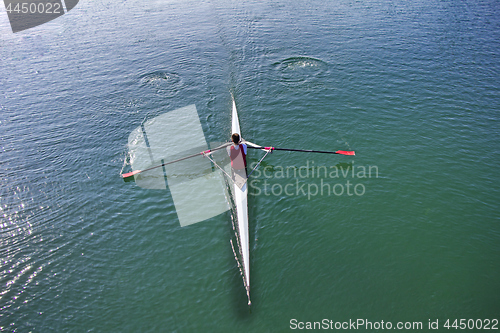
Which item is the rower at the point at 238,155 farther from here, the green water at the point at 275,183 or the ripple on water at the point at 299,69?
the ripple on water at the point at 299,69

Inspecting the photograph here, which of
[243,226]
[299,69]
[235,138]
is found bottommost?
[243,226]

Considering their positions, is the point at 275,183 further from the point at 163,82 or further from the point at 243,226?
the point at 163,82

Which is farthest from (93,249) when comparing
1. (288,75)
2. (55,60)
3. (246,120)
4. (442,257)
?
(55,60)

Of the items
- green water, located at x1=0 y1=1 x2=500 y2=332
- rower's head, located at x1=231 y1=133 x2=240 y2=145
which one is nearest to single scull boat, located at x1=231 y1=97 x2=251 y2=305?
green water, located at x1=0 y1=1 x2=500 y2=332

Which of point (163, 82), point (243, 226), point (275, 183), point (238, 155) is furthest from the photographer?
point (163, 82)

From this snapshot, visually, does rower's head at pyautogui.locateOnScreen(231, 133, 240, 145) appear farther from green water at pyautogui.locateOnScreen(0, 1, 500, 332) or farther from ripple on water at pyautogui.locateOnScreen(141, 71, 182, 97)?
ripple on water at pyautogui.locateOnScreen(141, 71, 182, 97)

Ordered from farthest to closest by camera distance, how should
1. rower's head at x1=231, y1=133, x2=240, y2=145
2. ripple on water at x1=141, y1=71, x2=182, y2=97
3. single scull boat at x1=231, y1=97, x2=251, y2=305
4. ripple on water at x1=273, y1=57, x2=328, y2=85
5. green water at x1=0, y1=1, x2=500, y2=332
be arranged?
1. ripple on water at x1=273, y1=57, x2=328, y2=85
2. ripple on water at x1=141, y1=71, x2=182, y2=97
3. rower's head at x1=231, y1=133, x2=240, y2=145
4. single scull boat at x1=231, y1=97, x2=251, y2=305
5. green water at x1=0, y1=1, x2=500, y2=332

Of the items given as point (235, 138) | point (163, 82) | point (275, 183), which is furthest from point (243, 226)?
point (163, 82)
